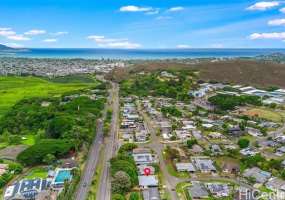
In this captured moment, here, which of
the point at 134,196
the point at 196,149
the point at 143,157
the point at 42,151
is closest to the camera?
the point at 134,196

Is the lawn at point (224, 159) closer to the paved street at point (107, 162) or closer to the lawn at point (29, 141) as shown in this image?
the paved street at point (107, 162)

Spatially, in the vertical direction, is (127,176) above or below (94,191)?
above

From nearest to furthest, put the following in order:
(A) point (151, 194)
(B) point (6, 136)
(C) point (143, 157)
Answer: (A) point (151, 194) < (C) point (143, 157) < (B) point (6, 136)

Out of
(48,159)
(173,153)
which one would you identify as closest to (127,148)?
(173,153)

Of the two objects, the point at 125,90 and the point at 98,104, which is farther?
the point at 125,90

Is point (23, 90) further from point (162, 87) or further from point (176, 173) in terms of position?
point (176, 173)

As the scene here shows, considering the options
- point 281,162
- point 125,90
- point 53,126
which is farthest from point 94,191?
point 125,90

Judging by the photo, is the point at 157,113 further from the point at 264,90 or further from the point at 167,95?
the point at 264,90
